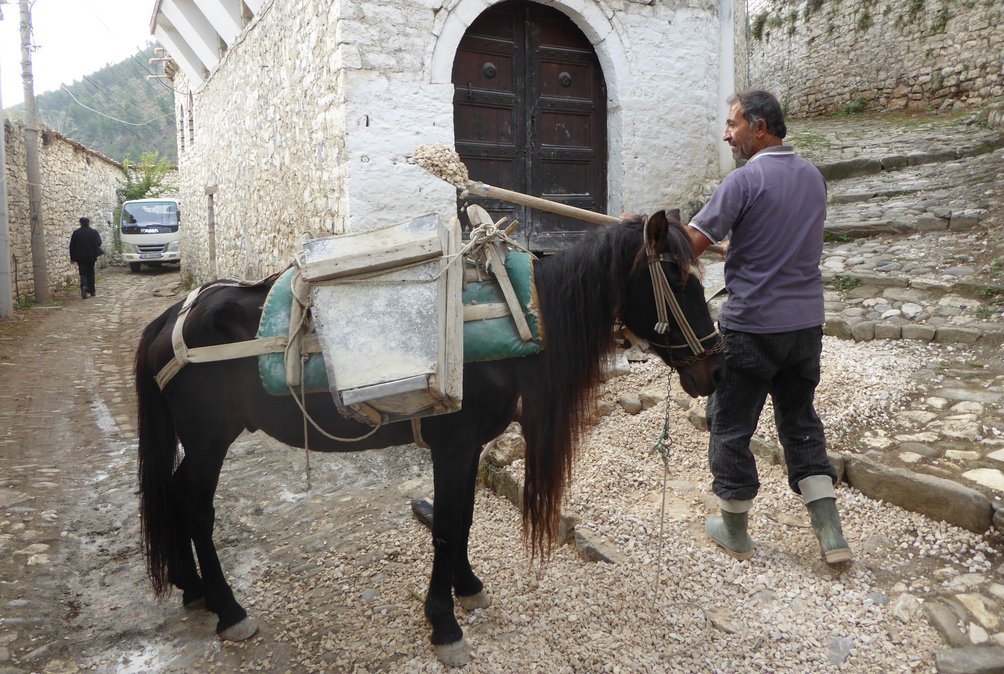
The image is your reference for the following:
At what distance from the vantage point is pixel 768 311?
2553mm

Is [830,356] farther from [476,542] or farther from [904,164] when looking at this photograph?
[904,164]

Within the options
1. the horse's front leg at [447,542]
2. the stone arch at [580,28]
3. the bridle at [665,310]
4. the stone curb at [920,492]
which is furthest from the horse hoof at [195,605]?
the stone arch at [580,28]

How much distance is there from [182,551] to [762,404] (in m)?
2.53

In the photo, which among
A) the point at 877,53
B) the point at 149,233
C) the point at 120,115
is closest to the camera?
the point at 877,53

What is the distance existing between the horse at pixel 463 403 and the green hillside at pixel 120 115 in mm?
55646

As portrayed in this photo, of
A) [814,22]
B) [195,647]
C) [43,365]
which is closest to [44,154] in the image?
[43,365]

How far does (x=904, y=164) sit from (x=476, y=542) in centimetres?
762

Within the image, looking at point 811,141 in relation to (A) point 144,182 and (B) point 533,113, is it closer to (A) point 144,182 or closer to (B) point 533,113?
(B) point 533,113

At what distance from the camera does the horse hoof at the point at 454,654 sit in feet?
7.82

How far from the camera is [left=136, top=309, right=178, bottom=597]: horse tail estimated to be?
273 cm

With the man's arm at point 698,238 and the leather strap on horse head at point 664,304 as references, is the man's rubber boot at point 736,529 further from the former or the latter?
the man's arm at point 698,238

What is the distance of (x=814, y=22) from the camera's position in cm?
1430

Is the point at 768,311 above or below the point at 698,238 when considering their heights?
below

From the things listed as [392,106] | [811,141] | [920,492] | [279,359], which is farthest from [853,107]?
[279,359]
